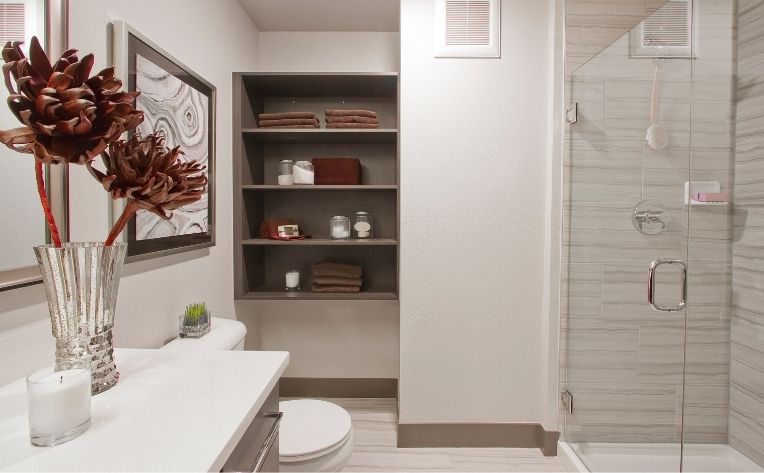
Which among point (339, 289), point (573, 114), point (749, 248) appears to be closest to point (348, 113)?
point (339, 289)

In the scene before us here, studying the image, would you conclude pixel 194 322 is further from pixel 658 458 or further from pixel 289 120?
pixel 658 458

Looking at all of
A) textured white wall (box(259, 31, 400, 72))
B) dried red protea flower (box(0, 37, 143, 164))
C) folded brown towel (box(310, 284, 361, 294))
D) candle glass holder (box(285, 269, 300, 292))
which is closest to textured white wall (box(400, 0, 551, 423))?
folded brown towel (box(310, 284, 361, 294))

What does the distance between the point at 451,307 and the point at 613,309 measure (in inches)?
30.0

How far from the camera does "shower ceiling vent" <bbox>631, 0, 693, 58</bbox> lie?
1.59 meters

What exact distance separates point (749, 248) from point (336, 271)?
2.04 metres

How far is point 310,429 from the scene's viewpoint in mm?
1542

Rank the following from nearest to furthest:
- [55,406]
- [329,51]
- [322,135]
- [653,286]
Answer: [55,406] < [653,286] < [322,135] < [329,51]

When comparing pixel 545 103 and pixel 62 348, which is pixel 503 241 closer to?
pixel 545 103

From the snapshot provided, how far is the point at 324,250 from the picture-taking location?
2680mm

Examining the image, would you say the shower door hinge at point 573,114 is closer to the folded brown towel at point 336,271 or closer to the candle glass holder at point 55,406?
the folded brown towel at point 336,271

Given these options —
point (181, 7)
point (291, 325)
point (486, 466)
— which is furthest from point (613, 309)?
point (181, 7)

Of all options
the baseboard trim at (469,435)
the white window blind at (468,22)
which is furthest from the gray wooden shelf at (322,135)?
the baseboard trim at (469,435)

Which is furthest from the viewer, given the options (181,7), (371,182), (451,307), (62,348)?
(371,182)

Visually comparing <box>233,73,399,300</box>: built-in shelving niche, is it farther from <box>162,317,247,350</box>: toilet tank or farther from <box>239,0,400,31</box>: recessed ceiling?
<box>162,317,247,350</box>: toilet tank
